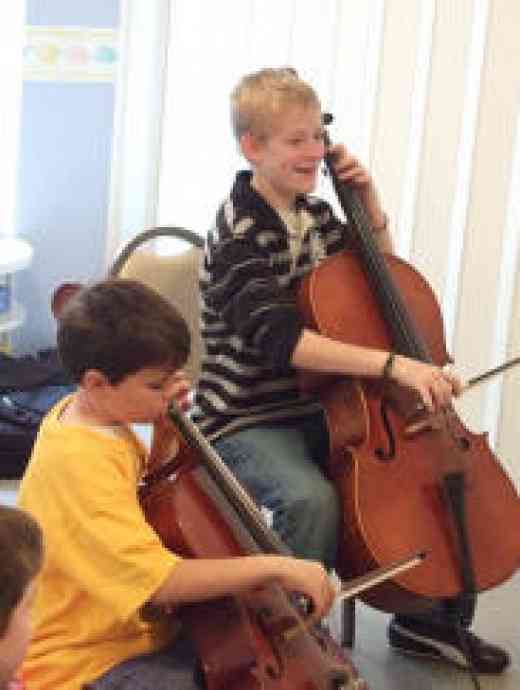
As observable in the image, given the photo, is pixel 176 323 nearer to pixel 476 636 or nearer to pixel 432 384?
pixel 432 384

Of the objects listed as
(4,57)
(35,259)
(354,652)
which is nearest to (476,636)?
(354,652)

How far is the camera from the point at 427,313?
6.79ft

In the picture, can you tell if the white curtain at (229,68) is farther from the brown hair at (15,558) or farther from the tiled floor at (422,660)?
the brown hair at (15,558)

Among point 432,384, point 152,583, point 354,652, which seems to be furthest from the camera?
point 354,652

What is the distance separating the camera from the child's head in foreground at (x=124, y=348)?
1515 mm

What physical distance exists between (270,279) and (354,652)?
0.74m

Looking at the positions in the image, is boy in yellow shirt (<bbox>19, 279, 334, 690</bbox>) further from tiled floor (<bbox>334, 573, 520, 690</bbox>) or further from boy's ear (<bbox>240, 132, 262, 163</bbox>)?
tiled floor (<bbox>334, 573, 520, 690</bbox>)

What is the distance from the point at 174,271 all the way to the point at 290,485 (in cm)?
53

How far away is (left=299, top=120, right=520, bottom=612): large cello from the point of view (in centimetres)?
185

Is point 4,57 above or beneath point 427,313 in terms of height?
above

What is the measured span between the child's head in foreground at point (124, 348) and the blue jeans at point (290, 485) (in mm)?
423

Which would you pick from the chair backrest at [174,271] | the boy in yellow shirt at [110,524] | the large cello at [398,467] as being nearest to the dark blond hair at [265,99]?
the large cello at [398,467]

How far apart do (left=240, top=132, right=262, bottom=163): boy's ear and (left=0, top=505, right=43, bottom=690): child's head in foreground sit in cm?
99

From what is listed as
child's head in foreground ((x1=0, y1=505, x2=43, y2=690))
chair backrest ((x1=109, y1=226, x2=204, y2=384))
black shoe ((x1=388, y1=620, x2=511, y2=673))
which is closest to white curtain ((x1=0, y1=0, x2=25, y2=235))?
chair backrest ((x1=109, y1=226, x2=204, y2=384))
